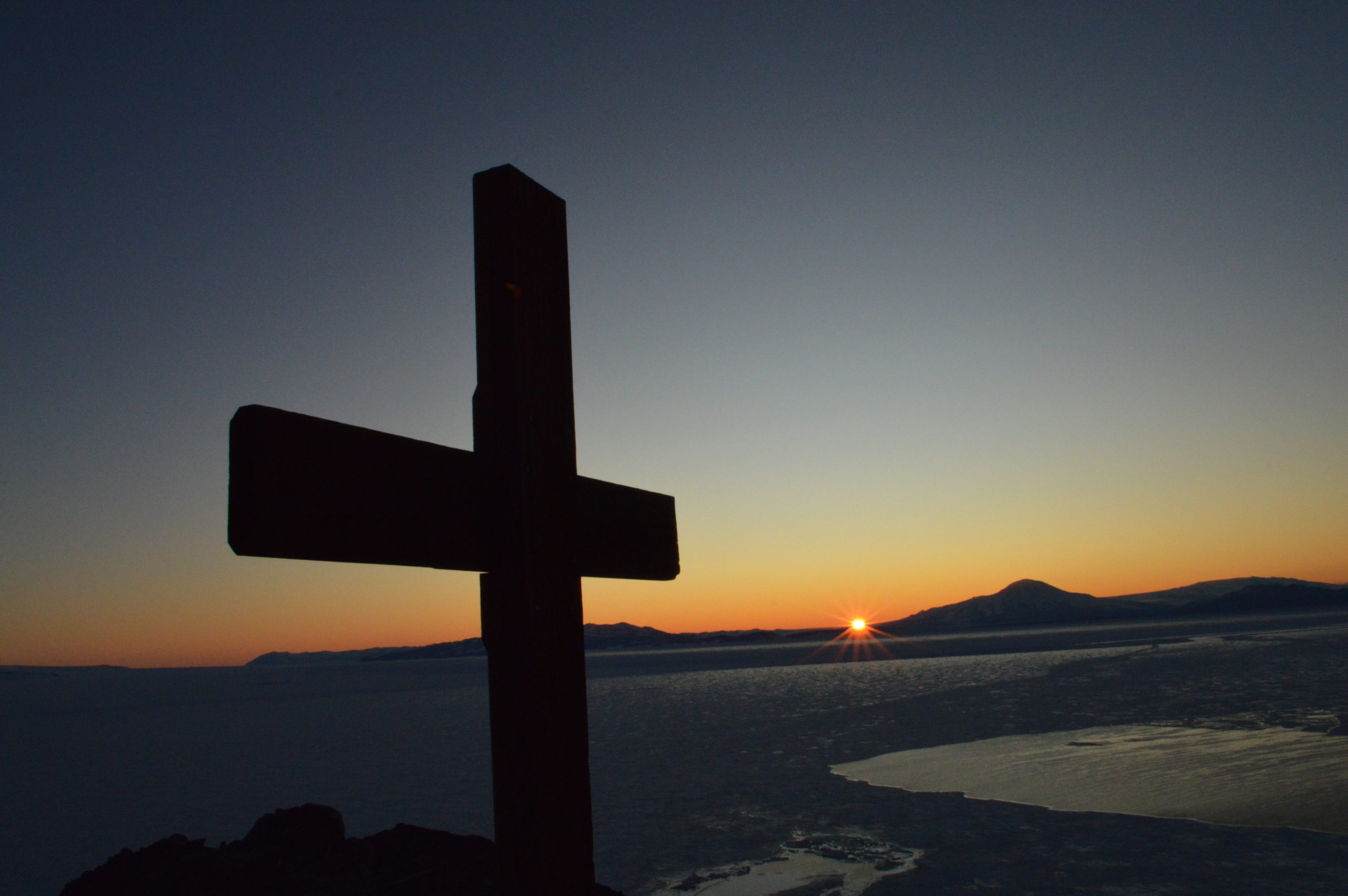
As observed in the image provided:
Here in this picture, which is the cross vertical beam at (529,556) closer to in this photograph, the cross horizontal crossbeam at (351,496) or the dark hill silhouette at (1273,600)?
the cross horizontal crossbeam at (351,496)

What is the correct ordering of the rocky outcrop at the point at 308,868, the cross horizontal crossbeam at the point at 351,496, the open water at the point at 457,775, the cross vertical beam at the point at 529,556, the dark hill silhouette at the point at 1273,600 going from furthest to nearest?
the dark hill silhouette at the point at 1273,600, the open water at the point at 457,775, the rocky outcrop at the point at 308,868, the cross vertical beam at the point at 529,556, the cross horizontal crossbeam at the point at 351,496

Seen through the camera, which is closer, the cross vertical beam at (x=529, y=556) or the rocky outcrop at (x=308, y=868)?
the cross vertical beam at (x=529, y=556)

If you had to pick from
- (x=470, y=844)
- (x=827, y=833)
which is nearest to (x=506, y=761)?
(x=470, y=844)

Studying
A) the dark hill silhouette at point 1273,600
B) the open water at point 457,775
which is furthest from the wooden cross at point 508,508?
the dark hill silhouette at point 1273,600

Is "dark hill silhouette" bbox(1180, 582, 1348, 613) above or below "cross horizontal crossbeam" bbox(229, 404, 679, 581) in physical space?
below

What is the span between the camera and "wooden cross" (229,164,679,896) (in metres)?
1.06

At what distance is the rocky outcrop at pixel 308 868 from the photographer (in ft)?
12.0

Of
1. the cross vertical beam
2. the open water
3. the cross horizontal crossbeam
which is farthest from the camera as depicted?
the open water

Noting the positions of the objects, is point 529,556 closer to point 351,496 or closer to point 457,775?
point 351,496

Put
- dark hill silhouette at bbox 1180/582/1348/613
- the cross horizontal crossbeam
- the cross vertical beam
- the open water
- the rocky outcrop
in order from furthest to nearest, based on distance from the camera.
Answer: dark hill silhouette at bbox 1180/582/1348/613, the open water, the rocky outcrop, the cross vertical beam, the cross horizontal crossbeam

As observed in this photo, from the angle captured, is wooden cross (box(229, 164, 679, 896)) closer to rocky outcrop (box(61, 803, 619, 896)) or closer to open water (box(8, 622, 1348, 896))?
rocky outcrop (box(61, 803, 619, 896))

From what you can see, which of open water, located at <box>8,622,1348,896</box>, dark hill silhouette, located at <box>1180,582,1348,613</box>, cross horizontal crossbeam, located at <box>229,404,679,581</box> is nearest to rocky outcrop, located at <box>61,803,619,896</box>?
open water, located at <box>8,622,1348,896</box>

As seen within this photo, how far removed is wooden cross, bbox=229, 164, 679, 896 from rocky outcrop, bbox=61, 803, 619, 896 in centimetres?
234

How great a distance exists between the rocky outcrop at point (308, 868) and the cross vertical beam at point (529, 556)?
231cm
